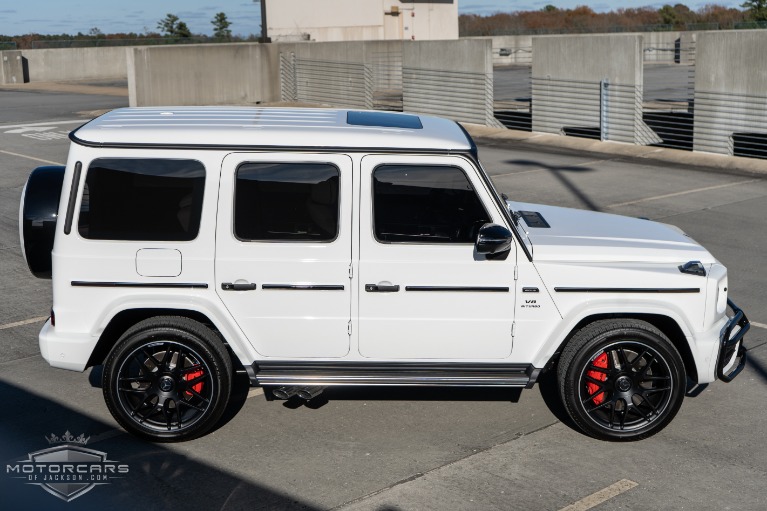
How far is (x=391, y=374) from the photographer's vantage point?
651 cm

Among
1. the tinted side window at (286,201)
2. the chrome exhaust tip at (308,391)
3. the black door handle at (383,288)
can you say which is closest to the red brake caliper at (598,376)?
the black door handle at (383,288)

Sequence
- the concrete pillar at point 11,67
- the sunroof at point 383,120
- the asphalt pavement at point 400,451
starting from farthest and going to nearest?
the concrete pillar at point 11,67, the sunroof at point 383,120, the asphalt pavement at point 400,451

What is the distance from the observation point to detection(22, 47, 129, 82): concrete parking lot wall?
4959 cm

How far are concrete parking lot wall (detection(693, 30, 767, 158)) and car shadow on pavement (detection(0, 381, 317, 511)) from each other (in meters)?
15.5

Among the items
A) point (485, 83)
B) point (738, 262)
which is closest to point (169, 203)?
point (738, 262)

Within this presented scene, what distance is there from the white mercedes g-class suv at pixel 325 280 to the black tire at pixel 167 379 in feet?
0.04

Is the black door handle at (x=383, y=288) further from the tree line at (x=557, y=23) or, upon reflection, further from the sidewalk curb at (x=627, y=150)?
the tree line at (x=557, y=23)

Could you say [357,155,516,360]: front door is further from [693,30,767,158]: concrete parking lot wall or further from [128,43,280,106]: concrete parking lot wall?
[128,43,280,106]: concrete parking lot wall

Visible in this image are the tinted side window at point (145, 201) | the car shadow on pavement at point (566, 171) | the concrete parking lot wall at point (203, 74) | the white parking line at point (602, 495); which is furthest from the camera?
the concrete parking lot wall at point (203, 74)

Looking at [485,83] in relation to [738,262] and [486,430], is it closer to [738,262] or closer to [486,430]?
[738,262]

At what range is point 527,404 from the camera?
729 cm

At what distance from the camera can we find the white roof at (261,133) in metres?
6.36

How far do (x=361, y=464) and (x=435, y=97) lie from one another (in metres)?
20.5

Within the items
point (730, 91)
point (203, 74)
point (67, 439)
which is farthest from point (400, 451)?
point (203, 74)
